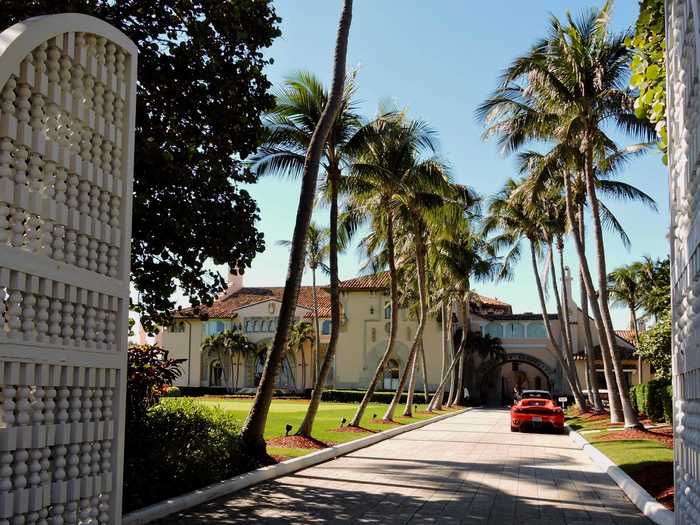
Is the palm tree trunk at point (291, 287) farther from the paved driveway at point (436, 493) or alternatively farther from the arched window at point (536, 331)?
the arched window at point (536, 331)

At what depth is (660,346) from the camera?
34062 millimetres

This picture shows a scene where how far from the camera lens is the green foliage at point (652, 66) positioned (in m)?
8.13

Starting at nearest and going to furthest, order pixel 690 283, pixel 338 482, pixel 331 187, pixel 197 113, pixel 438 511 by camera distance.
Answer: pixel 690 283
pixel 438 511
pixel 197 113
pixel 338 482
pixel 331 187

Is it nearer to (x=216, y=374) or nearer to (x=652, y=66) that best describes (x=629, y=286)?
(x=216, y=374)

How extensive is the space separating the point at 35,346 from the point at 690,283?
15.8 feet

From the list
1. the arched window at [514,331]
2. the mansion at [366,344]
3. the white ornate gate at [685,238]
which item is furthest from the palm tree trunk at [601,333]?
the arched window at [514,331]

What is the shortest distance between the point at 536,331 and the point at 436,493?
5145 cm

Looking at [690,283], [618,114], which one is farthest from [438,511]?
[618,114]

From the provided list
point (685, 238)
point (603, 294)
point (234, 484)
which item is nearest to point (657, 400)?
point (603, 294)

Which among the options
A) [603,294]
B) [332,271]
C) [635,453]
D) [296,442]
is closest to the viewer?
[635,453]

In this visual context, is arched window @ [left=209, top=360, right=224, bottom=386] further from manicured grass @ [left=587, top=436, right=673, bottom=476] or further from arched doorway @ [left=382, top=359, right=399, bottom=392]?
manicured grass @ [left=587, top=436, right=673, bottom=476]

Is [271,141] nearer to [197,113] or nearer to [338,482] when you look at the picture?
[197,113]

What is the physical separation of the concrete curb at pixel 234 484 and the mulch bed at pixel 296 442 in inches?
19.5

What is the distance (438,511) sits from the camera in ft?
33.1
